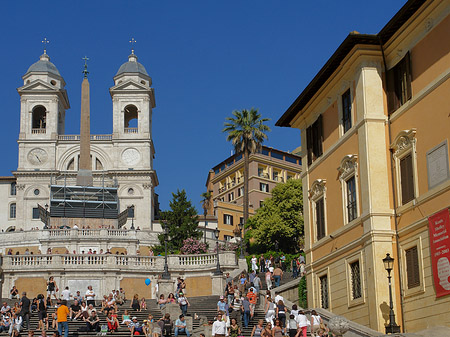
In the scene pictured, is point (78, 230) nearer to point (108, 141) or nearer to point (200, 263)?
point (200, 263)

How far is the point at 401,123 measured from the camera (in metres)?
28.5

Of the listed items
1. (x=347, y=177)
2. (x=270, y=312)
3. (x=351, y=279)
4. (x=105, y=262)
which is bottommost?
(x=270, y=312)

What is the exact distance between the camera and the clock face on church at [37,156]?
9988 centimetres

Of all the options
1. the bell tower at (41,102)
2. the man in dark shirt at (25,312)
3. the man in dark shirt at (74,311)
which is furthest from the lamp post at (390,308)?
the bell tower at (41,102)

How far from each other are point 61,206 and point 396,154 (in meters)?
60.9

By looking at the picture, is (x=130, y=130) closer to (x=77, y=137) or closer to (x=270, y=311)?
(x=77, y=137)

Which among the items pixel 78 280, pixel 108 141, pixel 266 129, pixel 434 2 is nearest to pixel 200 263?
pixel 78 280

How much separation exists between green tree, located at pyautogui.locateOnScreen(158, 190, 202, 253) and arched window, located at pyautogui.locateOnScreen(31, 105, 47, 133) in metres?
34.4

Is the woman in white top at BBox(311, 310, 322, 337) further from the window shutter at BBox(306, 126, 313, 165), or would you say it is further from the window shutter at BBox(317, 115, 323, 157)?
the window shutter at BBox(306, 126, 313, 165)

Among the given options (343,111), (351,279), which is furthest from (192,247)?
(351,279)

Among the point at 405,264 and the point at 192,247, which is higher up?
the point at 192,247

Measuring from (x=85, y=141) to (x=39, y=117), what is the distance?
10636mm

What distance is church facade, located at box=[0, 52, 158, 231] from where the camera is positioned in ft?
320

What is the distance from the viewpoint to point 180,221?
73.8 m
